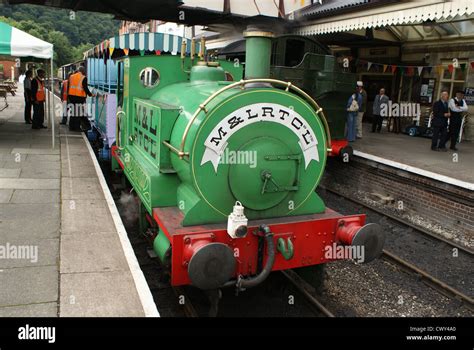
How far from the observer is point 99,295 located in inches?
142

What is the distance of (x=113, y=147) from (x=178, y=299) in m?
3.31

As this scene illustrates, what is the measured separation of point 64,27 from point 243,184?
89074mm

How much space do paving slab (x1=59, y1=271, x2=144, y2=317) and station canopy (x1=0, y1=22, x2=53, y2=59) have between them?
6.63m

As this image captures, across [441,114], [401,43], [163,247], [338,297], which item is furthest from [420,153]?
[163,247]

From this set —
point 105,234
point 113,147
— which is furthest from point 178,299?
point 113,147

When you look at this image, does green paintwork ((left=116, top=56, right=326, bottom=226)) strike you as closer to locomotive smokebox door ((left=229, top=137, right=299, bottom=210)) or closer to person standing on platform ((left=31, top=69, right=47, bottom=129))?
locomotive smokebox door ((left=229, top=137, right=299, bottom=210))

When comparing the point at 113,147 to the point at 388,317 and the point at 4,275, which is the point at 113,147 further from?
the point at 388,317

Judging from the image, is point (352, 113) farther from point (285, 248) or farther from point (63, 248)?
point (63, 248)

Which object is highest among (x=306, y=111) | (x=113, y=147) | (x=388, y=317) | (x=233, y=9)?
(x=233, y=9)

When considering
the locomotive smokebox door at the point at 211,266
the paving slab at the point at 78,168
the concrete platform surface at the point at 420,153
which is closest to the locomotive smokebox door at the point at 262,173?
the locomotive smokebox door at the point at 211,266

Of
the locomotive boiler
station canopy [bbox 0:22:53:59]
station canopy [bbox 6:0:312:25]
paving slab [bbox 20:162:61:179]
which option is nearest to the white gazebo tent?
station canopy [bbox 0:22:53:59]

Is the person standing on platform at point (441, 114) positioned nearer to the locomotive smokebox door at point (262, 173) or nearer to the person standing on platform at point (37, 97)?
the locomotive smokebox door at point (262, 173)

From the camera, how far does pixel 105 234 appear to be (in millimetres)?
4930

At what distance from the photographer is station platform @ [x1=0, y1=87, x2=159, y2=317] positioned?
348 centimetres
